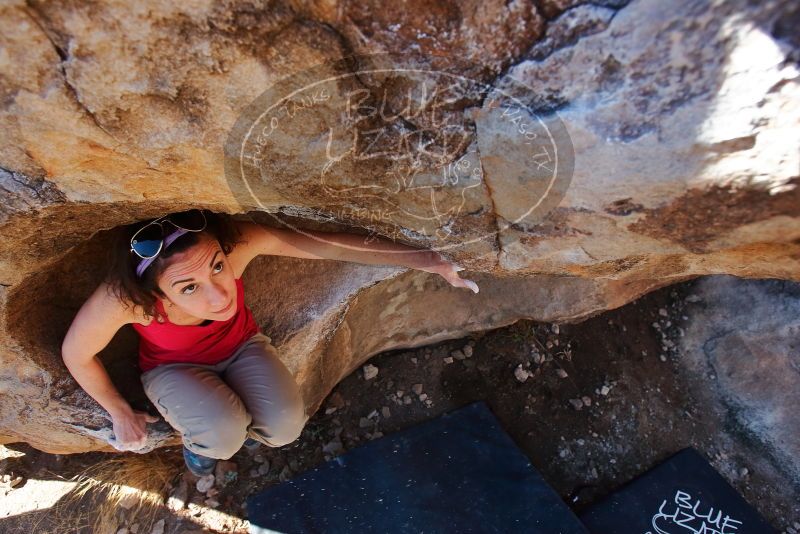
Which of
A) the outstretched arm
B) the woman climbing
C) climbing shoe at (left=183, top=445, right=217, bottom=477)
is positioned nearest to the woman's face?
the woman climbing

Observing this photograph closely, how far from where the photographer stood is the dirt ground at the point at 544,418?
2184 millimetres

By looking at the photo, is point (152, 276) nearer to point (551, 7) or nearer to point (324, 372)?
point (324, 372)

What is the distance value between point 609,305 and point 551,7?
59.5 inches

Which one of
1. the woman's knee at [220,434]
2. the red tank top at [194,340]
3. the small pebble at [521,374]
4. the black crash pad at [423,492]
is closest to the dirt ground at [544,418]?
the small pebble at [521,374]

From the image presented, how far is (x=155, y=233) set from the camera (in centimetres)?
146

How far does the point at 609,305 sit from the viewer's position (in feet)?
7.40

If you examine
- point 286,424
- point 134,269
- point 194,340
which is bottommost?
point 286,424

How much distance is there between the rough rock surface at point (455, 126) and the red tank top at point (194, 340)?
0.35 m

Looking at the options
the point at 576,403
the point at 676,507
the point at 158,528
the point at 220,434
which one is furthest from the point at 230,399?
the point at 676,507

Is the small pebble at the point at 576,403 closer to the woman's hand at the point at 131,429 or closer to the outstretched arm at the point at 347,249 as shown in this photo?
the outstretched arm at the point at 347,249

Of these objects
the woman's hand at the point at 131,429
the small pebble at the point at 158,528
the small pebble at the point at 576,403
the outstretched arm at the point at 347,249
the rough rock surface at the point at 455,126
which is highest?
the rough rock surface at the point at 455,126

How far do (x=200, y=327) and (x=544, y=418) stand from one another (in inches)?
52.6

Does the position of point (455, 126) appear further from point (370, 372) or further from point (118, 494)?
point (118, 494)

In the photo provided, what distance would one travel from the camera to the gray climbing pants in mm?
1744
